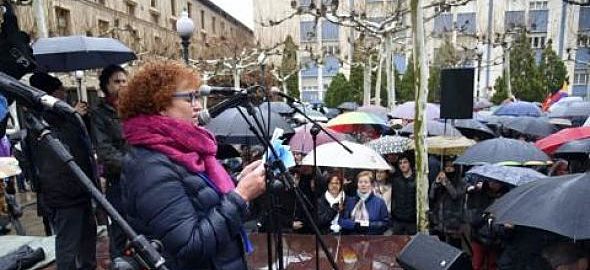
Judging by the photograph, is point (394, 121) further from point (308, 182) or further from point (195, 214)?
point (195, 214)

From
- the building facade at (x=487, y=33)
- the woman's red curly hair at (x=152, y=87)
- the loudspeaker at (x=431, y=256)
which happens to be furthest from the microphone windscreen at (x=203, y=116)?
the building facade at (x=487, y=33)

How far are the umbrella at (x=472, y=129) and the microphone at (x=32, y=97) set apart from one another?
7.32 metres

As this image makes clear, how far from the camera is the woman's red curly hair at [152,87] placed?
185cm

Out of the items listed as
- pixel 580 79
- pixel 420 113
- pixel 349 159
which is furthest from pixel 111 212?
pixel 580 79

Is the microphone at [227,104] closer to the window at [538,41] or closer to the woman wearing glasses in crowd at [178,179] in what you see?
the woman wearing glasses in crowd at [178,179]

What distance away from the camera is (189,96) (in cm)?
188

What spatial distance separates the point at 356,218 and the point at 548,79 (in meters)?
32.1

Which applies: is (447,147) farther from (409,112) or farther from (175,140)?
(175,140)

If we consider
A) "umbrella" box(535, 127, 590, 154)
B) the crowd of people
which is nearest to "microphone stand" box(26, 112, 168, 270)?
the crowd of people

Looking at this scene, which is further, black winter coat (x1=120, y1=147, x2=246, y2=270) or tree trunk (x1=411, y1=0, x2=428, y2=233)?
tree trunk (x1=411, y1=0, x2=428, y2=233)

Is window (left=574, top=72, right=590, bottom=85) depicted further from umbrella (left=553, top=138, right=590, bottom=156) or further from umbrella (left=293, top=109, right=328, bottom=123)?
umbrella (left=553, top=138, right=590, bottom=156)

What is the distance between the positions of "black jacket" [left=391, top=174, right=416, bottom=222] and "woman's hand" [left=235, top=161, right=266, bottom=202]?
366cm

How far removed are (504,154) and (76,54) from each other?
4.89 meters

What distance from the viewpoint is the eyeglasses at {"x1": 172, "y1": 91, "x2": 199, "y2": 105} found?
1.87 metres
